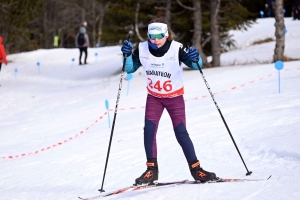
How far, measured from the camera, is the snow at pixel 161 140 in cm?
626

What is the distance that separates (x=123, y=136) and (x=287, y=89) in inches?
145

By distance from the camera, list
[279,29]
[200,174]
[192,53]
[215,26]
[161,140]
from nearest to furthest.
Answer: [192,53], [200,174], [161,140], [279,29], [215,26]

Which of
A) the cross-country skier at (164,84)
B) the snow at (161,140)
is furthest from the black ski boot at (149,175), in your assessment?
the snow at (161,140)

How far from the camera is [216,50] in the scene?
1816cm

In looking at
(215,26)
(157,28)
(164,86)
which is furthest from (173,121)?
(215,26)

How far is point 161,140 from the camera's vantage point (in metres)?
8.68

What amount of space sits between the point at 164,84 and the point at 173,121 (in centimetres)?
41

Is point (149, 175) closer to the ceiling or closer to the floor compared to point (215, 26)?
closer to the floor

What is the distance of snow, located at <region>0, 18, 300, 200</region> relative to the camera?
6.26m

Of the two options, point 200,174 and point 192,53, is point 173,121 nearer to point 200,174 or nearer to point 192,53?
point 200,174

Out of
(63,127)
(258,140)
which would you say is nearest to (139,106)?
(63,127)

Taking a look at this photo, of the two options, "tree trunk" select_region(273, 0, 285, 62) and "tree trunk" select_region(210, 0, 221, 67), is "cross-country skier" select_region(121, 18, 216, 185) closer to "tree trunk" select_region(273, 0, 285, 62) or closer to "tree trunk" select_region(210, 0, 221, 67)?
"tree trunk" select_region(273, 0, 285, 62)

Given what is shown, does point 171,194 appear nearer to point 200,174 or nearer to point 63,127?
point 200,174

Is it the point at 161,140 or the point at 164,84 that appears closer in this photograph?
the point at 164,84
